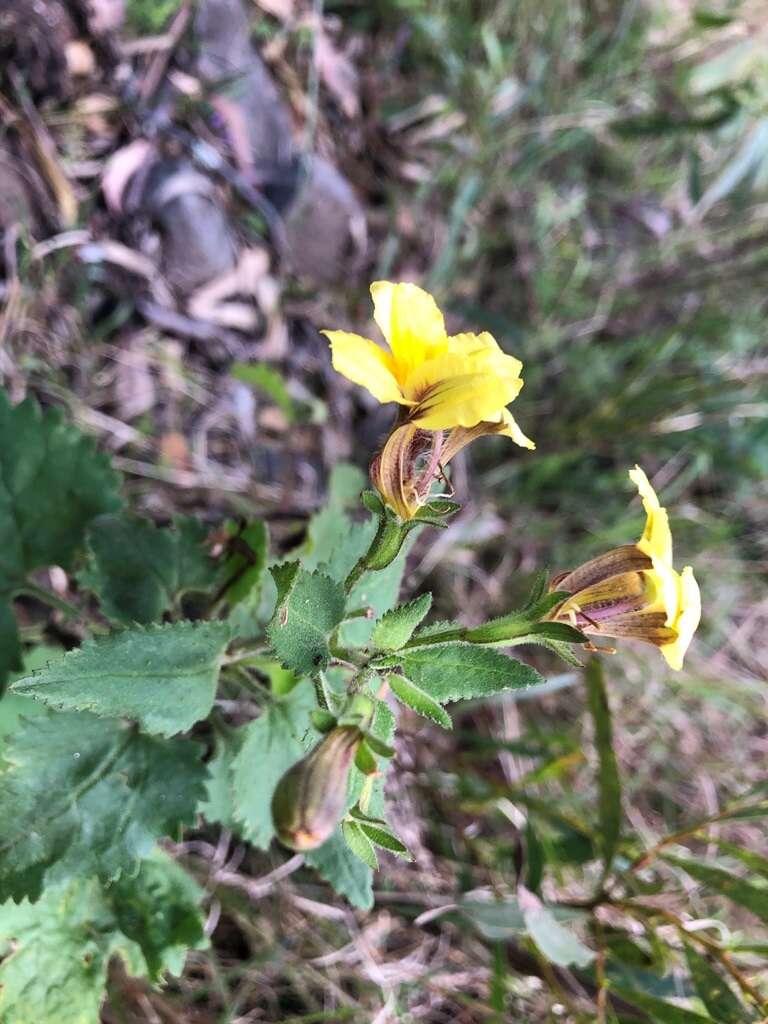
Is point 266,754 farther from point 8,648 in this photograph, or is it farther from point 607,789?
point 607,789

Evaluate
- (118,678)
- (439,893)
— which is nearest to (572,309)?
(439,893)

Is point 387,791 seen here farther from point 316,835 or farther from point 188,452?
point 316,835

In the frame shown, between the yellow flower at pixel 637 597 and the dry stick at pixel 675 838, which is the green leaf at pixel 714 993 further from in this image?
the yellow flower at pixel 637 597

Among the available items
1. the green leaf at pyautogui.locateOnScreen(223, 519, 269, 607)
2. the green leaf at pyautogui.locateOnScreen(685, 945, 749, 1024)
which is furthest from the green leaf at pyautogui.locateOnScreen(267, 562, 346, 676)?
the green leaf at pyautogui.locateOnScreen(685, 945, 749, 1024)

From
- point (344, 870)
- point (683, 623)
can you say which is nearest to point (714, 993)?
point (344, 870)

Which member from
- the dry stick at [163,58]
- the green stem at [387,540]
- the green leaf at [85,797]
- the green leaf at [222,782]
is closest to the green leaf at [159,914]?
the green leaf at [222,782]
